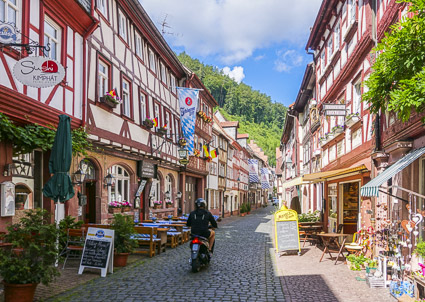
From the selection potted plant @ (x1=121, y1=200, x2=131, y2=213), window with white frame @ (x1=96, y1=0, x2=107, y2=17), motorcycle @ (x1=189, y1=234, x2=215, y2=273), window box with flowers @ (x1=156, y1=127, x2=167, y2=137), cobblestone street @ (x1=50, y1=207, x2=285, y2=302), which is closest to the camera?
cobblestone street @ (x1=50, y1=207, x2=285, y2=302)

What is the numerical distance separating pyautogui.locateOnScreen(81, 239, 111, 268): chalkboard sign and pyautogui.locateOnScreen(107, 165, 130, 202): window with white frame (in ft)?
19.4

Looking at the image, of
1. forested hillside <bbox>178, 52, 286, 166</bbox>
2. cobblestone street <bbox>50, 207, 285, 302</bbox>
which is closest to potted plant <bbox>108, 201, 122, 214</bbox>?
cobblestone street <bbox>50, 207, 285, 302</bbox>

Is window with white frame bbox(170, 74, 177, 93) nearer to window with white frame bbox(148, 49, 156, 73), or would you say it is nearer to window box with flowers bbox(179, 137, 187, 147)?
window box with flowers bbox(179, 137, 187, 147)

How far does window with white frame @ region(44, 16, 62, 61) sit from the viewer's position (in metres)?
10.1

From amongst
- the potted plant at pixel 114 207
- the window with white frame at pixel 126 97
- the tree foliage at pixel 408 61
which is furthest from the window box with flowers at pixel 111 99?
the tree foliage at pixel 408 61

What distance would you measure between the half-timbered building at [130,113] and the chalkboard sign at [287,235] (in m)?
5.82

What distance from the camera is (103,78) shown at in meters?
13.7

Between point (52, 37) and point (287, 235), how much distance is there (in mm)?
8508

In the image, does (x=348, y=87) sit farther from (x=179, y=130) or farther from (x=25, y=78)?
(x=179, y=130)

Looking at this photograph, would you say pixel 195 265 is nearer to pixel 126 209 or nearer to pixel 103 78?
pixel 126 209

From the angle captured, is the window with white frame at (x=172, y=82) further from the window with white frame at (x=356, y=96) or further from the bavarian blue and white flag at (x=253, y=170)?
the bavarian blue and white flag at (x=253, y=170)

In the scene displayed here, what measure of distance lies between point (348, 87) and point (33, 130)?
9.15m

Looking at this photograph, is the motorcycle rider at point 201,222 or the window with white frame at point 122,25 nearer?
the motorcycle rider at point 201,222

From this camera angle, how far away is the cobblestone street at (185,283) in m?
6.80
